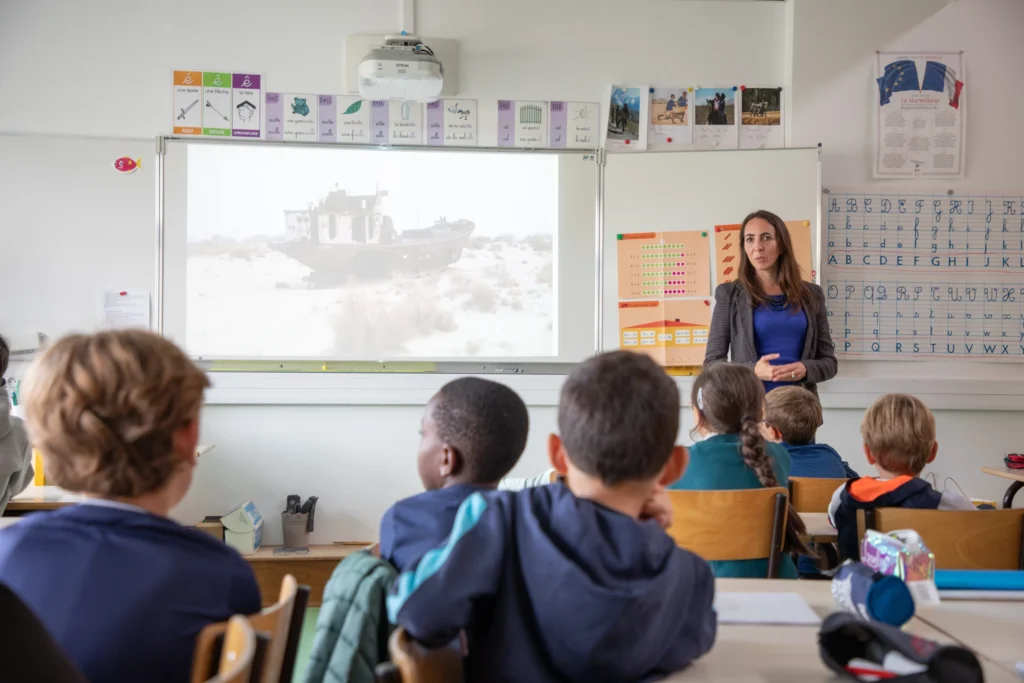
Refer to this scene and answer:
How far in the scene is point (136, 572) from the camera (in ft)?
3.31

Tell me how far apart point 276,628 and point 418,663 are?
7.3 inches

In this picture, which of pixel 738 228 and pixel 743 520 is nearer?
pixel 743 520

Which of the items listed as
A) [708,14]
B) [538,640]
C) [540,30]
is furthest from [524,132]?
[538,640]

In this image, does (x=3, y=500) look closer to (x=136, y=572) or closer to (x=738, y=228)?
(x=136, y=572)

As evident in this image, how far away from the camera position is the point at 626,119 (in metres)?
4.32

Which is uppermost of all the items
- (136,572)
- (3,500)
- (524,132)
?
(524,132)

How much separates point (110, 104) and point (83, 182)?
39cm

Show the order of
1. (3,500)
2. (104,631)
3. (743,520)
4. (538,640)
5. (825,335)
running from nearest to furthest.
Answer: (104,631)
(538,640)
(743,520)
(3,500)
(825,335)

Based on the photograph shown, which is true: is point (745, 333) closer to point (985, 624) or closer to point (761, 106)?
point (761, 106)

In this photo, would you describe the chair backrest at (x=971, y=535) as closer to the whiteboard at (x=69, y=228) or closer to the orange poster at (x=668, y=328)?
the orange poster at (x=668, y=328)

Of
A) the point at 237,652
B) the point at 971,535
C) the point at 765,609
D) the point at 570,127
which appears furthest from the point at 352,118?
the point at 237,652

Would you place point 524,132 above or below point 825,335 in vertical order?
above

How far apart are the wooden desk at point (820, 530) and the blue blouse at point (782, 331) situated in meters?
1.22

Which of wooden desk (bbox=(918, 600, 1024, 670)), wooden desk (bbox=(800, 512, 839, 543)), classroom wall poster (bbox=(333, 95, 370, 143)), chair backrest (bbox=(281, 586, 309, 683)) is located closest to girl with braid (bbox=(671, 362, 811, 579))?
wooden desk (bbox=(800, 512, 839, 543))
